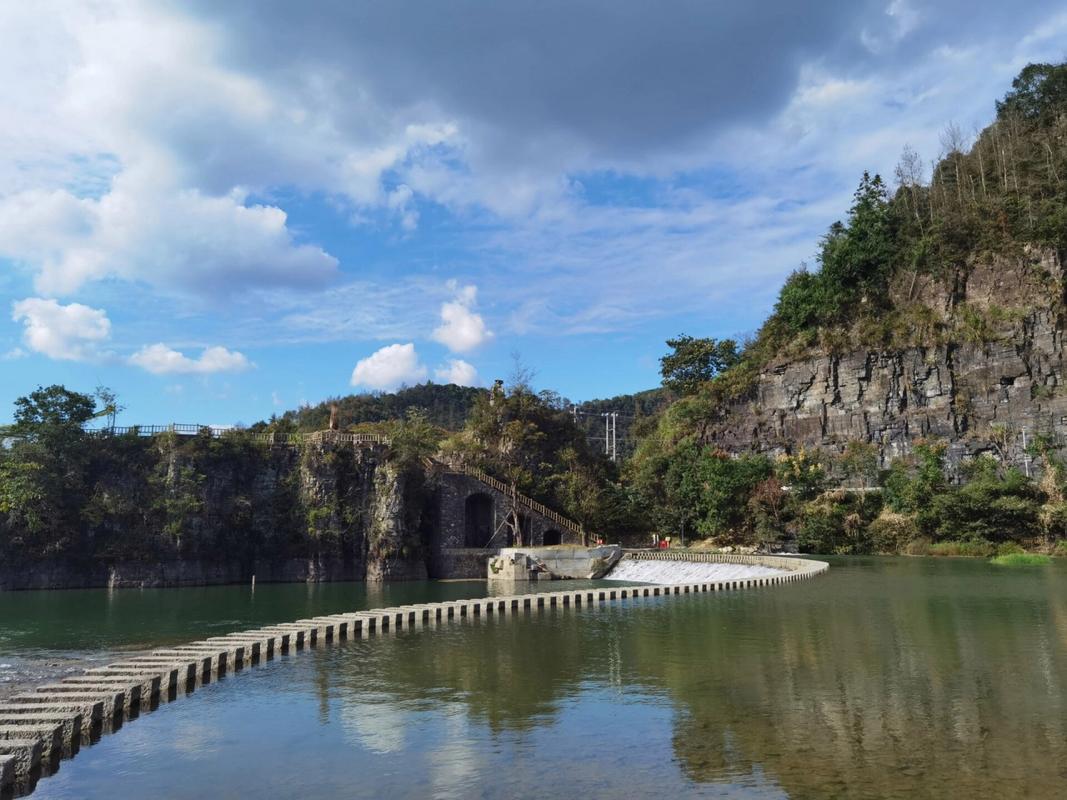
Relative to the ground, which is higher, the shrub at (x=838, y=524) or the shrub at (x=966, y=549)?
the shrub at (x=838, y=524)

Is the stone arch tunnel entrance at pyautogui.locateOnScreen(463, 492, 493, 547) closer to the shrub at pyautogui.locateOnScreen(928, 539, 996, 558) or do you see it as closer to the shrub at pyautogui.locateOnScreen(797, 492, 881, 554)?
the shrub at pyautogui.locateOnScreen(797, 492, 881, 554)

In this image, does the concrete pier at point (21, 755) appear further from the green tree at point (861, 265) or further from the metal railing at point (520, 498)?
the green tree at point (861, 265)

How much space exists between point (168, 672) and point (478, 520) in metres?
38.2

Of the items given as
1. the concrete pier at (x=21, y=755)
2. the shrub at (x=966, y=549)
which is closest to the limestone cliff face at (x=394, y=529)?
the shrub at (x=966, y=549)

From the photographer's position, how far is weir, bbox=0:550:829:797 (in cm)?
1154

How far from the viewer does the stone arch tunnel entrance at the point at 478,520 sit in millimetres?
53150

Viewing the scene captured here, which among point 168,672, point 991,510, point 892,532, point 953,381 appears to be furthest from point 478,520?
point 168,672

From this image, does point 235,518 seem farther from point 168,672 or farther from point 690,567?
point 168,672

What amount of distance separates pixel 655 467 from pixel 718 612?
103 ft

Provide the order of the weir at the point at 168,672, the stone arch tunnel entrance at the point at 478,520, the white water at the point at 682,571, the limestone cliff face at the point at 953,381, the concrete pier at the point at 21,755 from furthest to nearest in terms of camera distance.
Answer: the stone arch tunnel entrance at the point at 478,520 < the limestone cliff face at the point at 953,381 < the white water at the point at 682,571 < the weir at the point at 168,672 < the concrete pier at the point at 21,755

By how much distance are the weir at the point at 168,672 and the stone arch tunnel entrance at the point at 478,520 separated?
2309 centimetres

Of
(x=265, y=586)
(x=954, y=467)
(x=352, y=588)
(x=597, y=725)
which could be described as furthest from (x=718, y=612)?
(x=954, y=467)

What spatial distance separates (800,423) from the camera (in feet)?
200

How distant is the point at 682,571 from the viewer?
38812 millimetres
